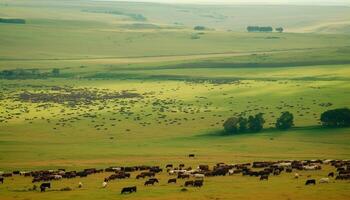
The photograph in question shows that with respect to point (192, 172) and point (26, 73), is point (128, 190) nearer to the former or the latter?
point (192, 172)

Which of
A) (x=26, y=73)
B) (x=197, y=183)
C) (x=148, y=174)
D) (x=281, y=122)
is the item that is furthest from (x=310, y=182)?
(x=26, y=73)

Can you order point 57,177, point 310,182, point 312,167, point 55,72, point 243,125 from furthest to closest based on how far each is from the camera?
point 55,72 → point 243,125 → point 312,167 → point 57,177 → point 310,182

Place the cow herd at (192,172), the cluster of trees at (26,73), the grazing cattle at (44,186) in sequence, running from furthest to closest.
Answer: the cluster of trees at (26,73) → the cow herd at (192,172) → the grazing cattle at (44,186)

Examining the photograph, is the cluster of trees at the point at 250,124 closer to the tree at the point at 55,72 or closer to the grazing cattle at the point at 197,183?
the grazing cattle at the point at 197,183

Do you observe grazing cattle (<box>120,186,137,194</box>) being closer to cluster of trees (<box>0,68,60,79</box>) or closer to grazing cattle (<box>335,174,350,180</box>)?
grazing cattle (<box>335,174,350,180</box>)

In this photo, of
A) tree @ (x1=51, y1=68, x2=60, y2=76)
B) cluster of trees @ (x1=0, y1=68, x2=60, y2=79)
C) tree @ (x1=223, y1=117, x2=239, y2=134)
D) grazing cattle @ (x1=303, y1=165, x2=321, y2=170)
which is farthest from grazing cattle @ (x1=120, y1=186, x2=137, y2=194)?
tree @ (x1=51, y1=68, x2=60, y2=76)

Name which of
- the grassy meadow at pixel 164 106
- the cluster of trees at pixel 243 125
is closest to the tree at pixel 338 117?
the grassy meadow at pixel 164 106

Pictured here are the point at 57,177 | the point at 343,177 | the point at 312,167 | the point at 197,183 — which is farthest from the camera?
the point at 312,167
